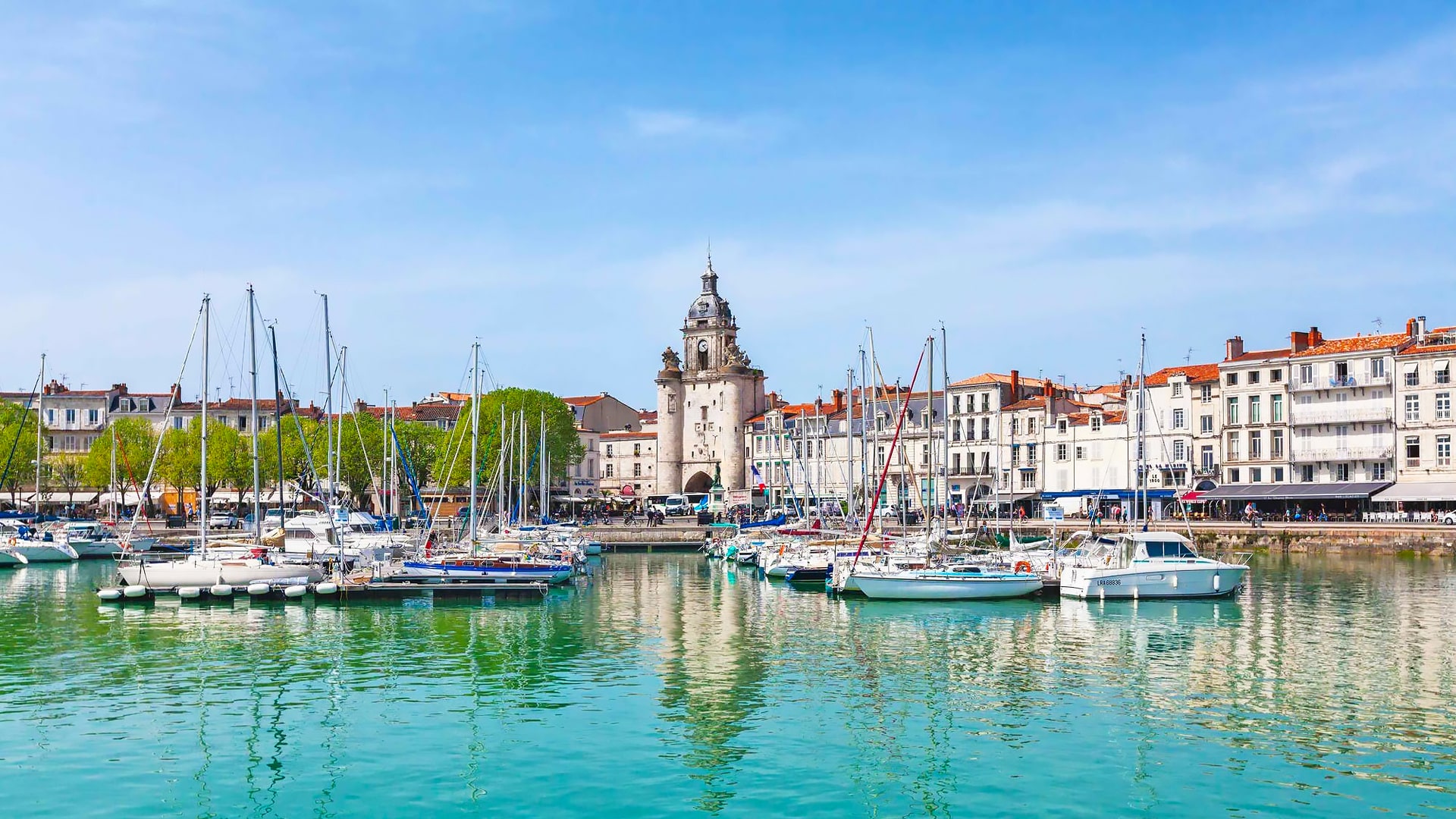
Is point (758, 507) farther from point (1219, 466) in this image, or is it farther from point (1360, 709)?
point (1360, 709)

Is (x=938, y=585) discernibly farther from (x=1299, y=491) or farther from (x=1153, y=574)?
(x=1299, y=491)

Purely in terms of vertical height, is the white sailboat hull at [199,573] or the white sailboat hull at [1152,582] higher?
the white sailboat hull at [199,573]

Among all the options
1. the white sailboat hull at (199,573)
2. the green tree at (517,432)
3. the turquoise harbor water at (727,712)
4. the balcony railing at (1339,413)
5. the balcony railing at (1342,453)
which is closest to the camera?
the turquoise harbor water at (727,712)

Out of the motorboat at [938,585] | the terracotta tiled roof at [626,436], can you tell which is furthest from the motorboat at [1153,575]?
the terracotta tiled roof at [626,436]

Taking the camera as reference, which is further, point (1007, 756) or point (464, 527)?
point (464, 527)

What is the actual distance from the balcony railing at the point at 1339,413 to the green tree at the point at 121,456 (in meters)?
74.0

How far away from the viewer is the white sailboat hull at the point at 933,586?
41625 millimetres

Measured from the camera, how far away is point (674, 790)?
61.1 ft

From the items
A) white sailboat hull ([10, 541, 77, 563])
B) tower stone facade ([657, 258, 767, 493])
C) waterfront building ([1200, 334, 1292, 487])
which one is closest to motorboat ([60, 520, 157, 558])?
white sailboat hull ([10, 541, 77, 563])

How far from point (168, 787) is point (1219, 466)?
74.6 m

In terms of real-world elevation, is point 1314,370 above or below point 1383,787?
above

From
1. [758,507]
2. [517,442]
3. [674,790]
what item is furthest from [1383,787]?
[758,507]

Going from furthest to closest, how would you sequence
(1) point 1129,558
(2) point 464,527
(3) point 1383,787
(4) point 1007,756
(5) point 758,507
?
(5) point 758,507, (2) point 464,527, (1) point 1129,558, (4) point 1007,756, (3) point 1383,787

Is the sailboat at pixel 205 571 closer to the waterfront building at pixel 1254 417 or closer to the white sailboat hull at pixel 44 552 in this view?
the white sailboat hull at pixel 44 552
